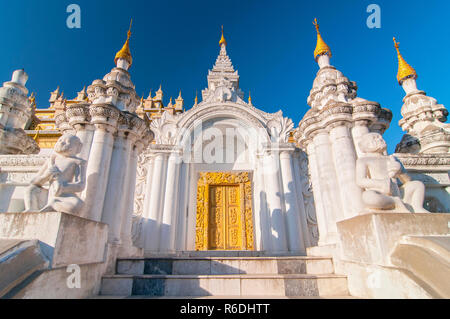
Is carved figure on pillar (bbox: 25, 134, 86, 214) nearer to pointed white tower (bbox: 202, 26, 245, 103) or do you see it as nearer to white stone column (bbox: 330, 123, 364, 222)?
white stone column (bbox: 330, 123, 364, 222)

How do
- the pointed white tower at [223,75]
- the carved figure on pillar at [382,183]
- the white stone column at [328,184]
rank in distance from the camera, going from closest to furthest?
the carved figure on pillar at [382,183] → the white stone column at [328,184] → the pointed white tower at [223,75]

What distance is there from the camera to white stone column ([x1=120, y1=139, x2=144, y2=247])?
613 centimetres

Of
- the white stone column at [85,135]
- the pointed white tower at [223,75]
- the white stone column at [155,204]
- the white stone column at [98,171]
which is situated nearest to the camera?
the white stone column at [98,171]

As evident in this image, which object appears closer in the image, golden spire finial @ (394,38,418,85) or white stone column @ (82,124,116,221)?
white stone column @ (82,124,116,221)

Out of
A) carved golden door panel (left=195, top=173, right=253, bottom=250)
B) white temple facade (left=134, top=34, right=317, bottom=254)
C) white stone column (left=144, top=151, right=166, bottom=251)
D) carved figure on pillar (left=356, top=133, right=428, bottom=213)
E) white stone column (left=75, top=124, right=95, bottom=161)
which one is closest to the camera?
carved figure on pillar (left=356, top=133, right=428, bottom=213)

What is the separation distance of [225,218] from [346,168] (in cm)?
643

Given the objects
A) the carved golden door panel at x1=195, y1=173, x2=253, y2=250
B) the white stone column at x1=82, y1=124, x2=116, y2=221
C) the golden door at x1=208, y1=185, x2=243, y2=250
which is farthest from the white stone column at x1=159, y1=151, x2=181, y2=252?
Answer: the white stone column at x1=82, y1=124, x2=116, y2=221

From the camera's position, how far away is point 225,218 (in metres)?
10.8

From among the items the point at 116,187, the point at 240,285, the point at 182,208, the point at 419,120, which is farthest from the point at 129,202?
the point at 419,120

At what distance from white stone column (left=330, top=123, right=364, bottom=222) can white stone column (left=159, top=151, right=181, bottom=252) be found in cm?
536

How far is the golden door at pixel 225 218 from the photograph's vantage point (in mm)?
10391

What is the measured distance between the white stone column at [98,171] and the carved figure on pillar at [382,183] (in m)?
5.57

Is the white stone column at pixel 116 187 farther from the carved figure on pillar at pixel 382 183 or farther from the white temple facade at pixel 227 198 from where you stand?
the carved figure on pillar at pixel 382 183

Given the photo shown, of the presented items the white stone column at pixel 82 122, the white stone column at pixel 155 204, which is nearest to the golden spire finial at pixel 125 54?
the white stone column at pixel 82 122
